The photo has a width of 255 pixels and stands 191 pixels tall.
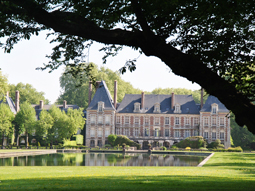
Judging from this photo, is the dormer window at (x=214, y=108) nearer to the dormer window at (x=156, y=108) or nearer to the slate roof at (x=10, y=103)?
the dormer window at (x=156, y=108)

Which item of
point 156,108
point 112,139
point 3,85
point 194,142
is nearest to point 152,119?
point 156,108

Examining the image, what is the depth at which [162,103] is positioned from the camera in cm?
6016

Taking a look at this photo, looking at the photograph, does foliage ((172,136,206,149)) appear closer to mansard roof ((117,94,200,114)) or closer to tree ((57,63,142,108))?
mansard roof ((117,94,200,114))

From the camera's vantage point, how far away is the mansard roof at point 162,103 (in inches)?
2324

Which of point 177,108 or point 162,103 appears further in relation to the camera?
point 162,103

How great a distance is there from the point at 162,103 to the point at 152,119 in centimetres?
320

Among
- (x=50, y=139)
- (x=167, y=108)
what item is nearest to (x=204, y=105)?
(x=167, y=108)

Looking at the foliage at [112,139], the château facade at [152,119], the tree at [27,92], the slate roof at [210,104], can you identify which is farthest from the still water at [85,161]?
the tree at [27,92]

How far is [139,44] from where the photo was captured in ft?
22.5

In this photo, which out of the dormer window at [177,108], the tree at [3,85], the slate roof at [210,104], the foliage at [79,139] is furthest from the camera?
the dormer window at [177,108]

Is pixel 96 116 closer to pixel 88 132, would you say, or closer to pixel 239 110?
pixel 88 132

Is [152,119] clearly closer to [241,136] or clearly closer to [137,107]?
[137,107]

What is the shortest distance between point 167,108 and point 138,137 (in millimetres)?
6780

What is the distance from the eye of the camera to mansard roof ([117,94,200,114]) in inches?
2324
